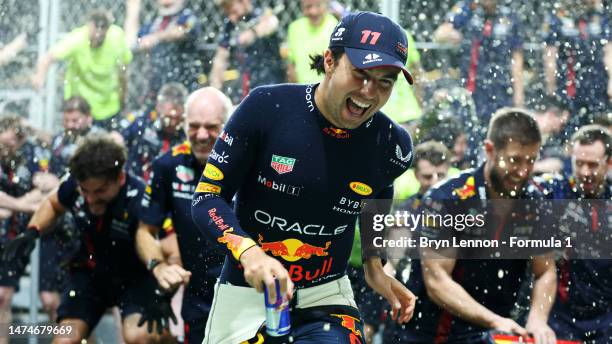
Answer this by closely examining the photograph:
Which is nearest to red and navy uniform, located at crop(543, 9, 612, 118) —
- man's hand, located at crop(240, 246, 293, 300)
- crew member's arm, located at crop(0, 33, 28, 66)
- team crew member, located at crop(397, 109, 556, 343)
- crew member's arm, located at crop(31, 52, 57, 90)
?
team crew member, located at crop(397, 109, 556, 343)

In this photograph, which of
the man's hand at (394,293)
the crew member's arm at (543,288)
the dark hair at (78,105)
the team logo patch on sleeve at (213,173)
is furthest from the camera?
the dark hair at (78,105)

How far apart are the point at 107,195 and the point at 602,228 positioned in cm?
310

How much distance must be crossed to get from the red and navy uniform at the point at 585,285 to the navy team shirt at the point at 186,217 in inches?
83.8

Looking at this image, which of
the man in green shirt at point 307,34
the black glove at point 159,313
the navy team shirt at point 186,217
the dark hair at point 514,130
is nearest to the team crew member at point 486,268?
the dark hair at point 514,130

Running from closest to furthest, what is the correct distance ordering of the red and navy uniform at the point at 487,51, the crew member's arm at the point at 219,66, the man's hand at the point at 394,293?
the man's hand at the point at 394,293, the red and navy uniform at the point at 487,51, the crew member's arm at the point at 219,66

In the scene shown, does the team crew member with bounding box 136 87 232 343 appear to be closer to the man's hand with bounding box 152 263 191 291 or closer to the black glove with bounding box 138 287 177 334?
the black glove with bounding box 138 287 177 334

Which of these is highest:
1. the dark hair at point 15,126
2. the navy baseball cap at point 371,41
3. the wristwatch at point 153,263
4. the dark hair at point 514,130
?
the navy baseball cap at point 371,41

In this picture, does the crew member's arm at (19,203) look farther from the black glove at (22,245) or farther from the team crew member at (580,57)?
the team crew member at (580,57)

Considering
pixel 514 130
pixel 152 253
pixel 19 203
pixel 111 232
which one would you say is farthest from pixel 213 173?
pixel 19 203

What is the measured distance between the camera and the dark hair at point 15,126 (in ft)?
27.0

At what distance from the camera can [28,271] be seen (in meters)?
8.84

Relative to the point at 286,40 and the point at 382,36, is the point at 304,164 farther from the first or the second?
the point at 286,40

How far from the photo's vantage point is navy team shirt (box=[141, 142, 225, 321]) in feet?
18.5

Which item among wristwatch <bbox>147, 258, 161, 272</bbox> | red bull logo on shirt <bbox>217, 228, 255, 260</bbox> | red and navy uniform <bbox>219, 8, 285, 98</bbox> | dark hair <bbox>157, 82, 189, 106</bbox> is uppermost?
red bull logo on shirt <bbox>217, 228, 255, 260</bbox>
